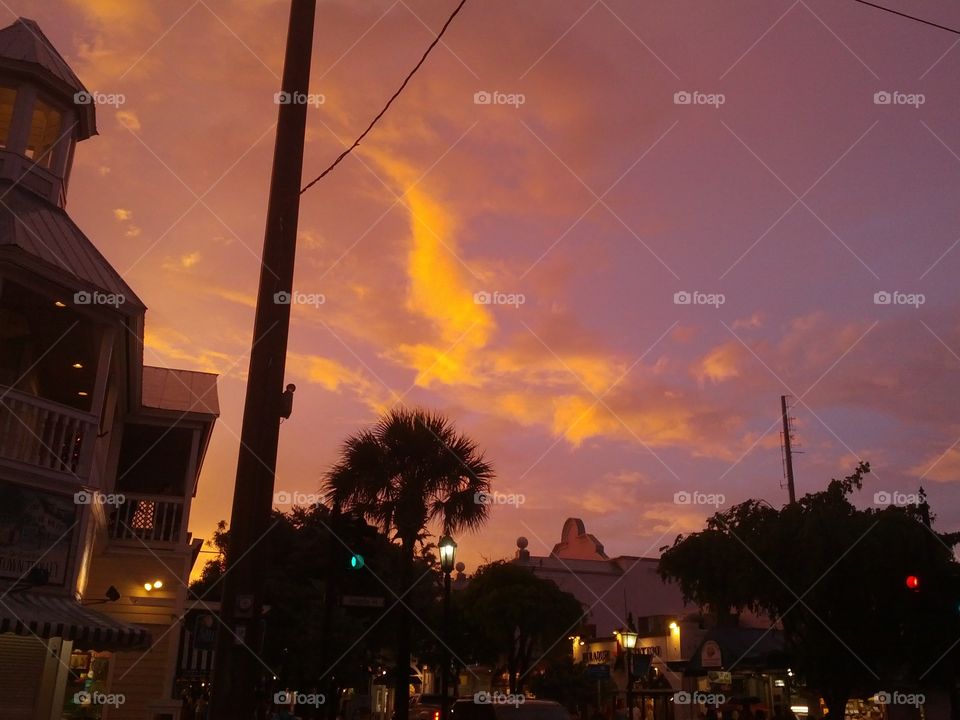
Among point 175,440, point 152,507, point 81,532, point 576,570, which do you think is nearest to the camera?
point 81,532

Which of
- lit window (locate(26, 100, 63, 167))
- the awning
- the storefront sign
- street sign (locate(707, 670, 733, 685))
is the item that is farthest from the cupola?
street sign (locate(707, 670, 733, 685))

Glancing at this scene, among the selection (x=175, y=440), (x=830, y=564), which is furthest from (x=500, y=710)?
(x=830, y=564)

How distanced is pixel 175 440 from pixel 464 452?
24.8 ft

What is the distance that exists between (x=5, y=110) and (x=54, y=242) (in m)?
3.45

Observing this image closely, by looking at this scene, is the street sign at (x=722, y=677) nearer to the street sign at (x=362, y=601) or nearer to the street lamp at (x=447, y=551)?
the street lamp at (x=447, y=551)

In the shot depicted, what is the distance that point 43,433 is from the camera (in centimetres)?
1318

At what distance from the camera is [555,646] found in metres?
47.8

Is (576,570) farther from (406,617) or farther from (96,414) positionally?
(96,414)

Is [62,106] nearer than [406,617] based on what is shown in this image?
Yes

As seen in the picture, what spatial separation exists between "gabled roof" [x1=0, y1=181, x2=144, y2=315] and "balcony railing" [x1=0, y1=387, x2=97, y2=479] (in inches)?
74.9

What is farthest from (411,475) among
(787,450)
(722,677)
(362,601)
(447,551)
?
(787,450)

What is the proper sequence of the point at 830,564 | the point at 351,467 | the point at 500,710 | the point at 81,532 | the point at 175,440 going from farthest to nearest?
the point at 830,564
the point at 351,467
the point at 175,440
the point at 500,710
the point at 81,532

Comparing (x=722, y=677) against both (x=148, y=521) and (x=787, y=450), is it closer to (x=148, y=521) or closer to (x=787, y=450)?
(x=787, y=450)

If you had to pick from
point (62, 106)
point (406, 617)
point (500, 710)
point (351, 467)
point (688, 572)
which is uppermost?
point (62, 106)
